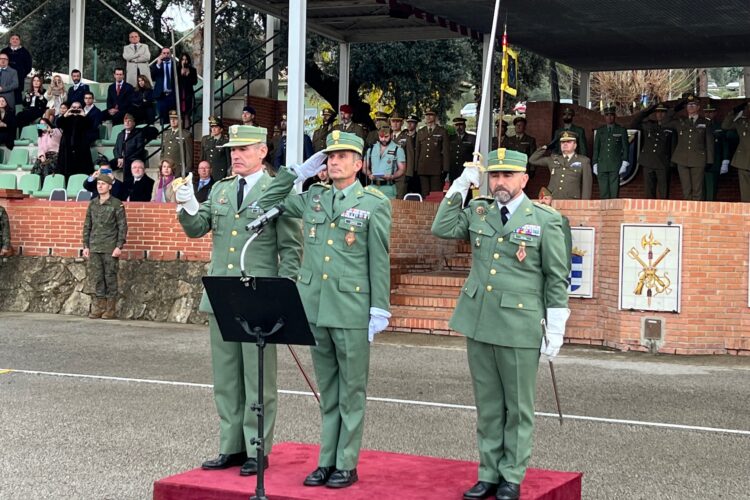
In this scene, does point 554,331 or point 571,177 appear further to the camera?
point 571,177

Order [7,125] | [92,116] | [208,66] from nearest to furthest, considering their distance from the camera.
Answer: [208,66] → [92,116] → [7,125]

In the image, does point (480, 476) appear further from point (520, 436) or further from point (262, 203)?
point (262, 203)

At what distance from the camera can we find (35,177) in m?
20.0

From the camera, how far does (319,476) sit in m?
6.02

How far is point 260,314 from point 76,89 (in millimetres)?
17370

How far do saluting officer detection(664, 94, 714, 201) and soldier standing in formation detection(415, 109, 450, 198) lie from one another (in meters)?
3.85

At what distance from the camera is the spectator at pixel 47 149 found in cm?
2053

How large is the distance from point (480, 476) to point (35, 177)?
1572cm

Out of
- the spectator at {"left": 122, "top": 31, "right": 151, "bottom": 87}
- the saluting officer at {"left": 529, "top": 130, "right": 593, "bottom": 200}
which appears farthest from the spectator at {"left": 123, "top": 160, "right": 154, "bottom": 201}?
the saluting officer at {"left": 529, "top": 130, "right": 593, "bottom": 200}

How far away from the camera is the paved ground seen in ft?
23.2

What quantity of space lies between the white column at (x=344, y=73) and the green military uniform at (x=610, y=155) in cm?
473

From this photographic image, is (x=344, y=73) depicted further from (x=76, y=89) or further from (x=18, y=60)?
(x=18, y=60)

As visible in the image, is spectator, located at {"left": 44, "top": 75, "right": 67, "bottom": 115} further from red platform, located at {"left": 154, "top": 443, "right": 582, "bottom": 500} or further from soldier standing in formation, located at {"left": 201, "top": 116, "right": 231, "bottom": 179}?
red platform, located at {"left": 154, "top": 443, "right": 582, "bottom": 500}

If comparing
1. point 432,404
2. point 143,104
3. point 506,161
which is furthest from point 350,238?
point 143,104
